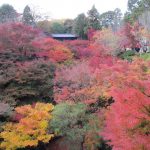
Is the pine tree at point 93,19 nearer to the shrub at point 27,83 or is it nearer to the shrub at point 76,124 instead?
the shrub at point 27,83

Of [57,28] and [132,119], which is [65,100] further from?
[57,28]

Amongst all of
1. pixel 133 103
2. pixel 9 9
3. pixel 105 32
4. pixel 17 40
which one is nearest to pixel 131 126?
pixel 133 103

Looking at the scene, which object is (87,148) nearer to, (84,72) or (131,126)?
(84,72)

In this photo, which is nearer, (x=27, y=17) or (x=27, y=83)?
(x=27, y=83)

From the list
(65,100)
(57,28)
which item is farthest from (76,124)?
(57,28)

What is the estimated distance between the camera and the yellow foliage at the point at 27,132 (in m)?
22.3

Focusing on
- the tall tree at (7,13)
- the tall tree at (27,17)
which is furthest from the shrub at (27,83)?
the tall tree at (7,13)

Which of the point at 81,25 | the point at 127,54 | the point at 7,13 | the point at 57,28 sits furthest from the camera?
the point at 7,13

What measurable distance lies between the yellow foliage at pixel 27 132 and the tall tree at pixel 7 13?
31951 millimetres

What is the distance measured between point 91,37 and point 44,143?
21304 mm

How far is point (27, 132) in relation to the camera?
875 inches

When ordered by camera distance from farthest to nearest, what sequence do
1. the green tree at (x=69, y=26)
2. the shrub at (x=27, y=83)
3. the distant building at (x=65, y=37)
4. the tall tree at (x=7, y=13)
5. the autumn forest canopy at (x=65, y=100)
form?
the green tree at (x=69, y=26), the tall tree at (x=7, y=13), the distant building at (x=65, y=37), the shrub at (x=27, y=83), the autumn forest canopy at (x=65, y=100)

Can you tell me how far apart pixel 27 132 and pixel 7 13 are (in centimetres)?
3660

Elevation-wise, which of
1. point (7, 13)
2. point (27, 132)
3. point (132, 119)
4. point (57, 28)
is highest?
point (7, 13)
